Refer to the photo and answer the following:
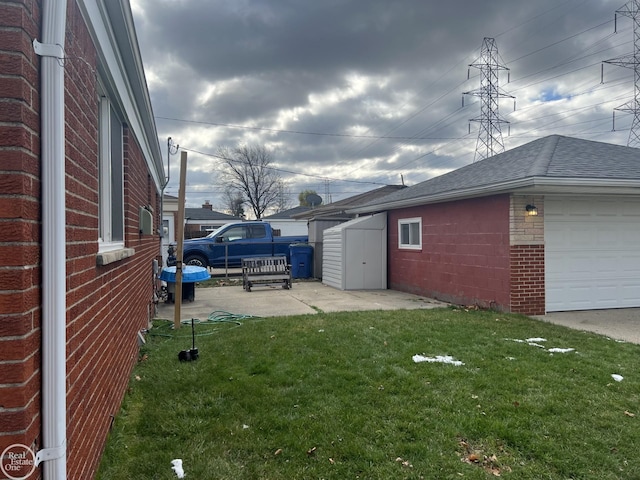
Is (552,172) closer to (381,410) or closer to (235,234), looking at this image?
(381,410)

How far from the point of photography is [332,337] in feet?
20.4

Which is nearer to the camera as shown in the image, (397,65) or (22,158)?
(22,158)

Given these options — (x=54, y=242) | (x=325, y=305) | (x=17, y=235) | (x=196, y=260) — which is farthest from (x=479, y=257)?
(x=196, y=260)

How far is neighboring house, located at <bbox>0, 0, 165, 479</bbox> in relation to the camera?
1.43m

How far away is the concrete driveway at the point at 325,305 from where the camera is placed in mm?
7259

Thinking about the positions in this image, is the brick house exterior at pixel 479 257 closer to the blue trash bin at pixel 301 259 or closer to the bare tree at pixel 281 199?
Answer: the blue trash bin at pixel 301 259

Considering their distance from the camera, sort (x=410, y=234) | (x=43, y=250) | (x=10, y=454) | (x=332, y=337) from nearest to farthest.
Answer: (x=10, y=454), (x=43, y=250), (x=332, y=337), (x=410, y=234)

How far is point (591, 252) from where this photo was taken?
8.43 metres

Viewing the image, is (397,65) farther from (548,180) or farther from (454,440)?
(454,440)

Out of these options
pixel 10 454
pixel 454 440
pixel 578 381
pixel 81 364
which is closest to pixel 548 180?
pixel 578 381

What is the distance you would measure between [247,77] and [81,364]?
46.4ft

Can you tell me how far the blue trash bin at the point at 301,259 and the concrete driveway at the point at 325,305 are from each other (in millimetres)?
2067

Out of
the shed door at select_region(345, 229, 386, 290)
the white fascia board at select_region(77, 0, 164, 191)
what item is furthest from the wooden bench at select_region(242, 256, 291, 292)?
the white fascia board at select_region(77, 0, 164, 191)

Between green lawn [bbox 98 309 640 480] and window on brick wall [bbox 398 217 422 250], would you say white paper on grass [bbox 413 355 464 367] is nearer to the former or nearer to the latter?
green lawn [bbox 98 309 640 480]
